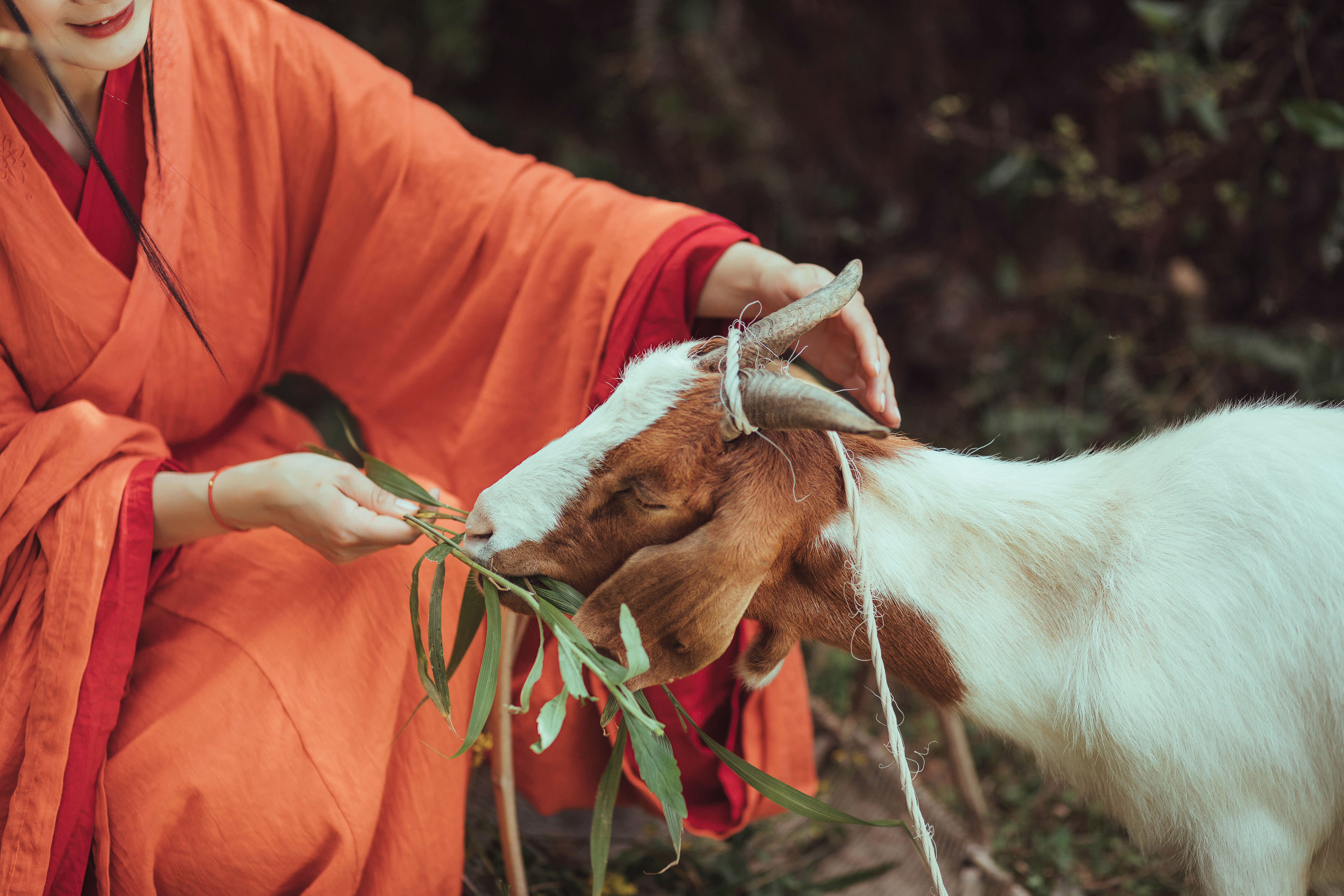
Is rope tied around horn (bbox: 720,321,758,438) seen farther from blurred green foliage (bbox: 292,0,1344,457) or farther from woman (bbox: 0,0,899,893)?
blurred green foliage (bbox: 292,0,1344,457)

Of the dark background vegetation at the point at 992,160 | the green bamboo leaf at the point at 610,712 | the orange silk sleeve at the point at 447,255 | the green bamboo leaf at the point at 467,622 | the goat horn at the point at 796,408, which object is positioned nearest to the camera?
the goat horn at the point at 796,408

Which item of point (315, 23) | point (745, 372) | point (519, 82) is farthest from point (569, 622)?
point (519, 82)

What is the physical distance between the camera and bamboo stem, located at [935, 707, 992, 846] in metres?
2.30

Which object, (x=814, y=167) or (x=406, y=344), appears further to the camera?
(x=814, y=167)

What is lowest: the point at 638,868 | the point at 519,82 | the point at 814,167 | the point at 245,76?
the point at 638,868

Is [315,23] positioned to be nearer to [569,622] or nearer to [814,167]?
[569,622]

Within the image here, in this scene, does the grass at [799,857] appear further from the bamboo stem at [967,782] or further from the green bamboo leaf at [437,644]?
the green bamboo leaf at [437,644]

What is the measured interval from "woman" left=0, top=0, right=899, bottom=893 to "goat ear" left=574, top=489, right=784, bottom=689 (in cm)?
42

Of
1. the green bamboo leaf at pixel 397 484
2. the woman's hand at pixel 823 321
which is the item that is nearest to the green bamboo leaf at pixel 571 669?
the green bamboo leaf at pixel 397 484

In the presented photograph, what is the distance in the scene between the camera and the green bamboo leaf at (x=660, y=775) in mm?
1537

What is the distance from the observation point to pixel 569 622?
1526 millimetres

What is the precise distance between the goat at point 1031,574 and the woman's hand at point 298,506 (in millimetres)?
194

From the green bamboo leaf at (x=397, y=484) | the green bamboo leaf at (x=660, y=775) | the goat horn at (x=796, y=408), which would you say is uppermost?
the goat horn at (x=796, y=408)

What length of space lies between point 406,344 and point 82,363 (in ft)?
2.40
